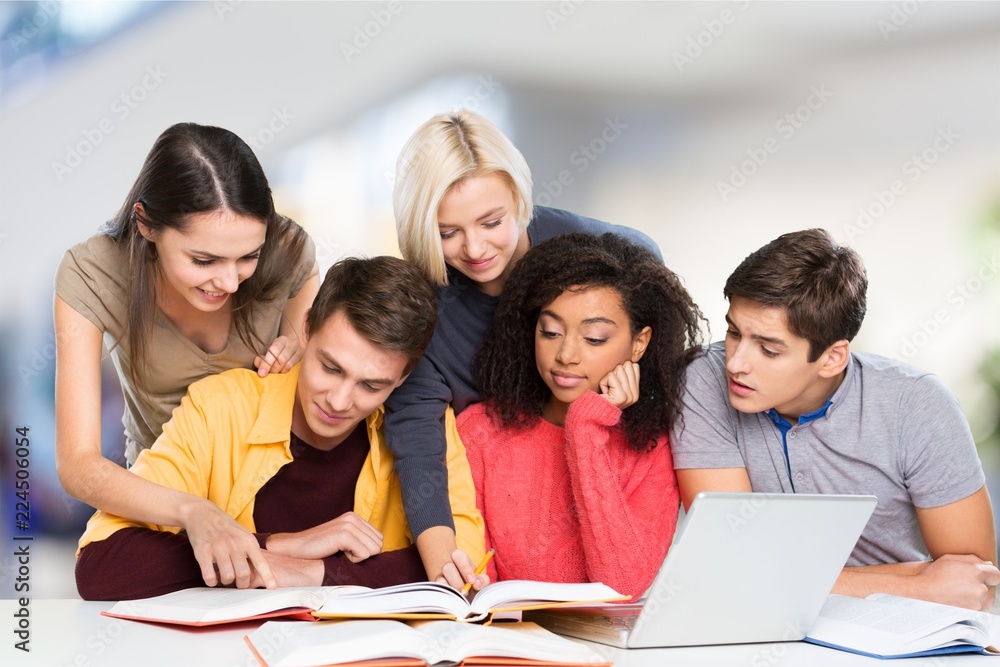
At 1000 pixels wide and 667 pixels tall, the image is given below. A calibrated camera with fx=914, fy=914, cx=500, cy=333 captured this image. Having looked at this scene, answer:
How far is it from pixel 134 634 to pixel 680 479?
1.31 meters

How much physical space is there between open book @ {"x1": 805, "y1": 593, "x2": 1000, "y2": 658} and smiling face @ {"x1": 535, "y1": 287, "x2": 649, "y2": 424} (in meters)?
0.81

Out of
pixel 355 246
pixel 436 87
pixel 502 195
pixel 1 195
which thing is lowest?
pixel 502 195

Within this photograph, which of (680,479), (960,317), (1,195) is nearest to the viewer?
(680,479)

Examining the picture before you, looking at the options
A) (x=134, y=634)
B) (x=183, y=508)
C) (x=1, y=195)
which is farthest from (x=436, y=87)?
(x=134, y=634)

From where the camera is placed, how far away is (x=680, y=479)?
226cm

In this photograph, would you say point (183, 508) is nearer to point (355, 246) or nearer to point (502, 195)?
point (502, 195)

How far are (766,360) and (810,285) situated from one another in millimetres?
202

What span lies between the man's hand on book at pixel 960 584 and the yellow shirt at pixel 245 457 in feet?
3.27
